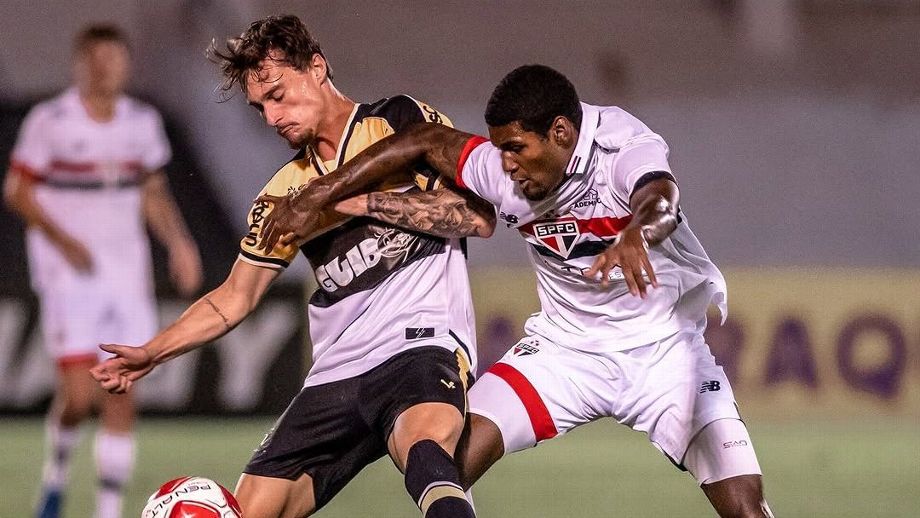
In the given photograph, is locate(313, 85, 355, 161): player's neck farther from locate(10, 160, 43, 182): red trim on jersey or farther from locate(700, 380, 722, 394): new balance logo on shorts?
locate(10, 160, 43, 182): red trim on jersey

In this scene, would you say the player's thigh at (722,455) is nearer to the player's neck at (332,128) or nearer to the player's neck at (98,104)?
the player's neck at (332,128)

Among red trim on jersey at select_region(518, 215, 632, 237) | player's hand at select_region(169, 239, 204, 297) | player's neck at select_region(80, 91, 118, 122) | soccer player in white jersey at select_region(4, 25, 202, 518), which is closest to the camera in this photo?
red trim on jersey at select_region(518, 215, 632, 237)

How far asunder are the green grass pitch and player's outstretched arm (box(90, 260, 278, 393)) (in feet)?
7.35

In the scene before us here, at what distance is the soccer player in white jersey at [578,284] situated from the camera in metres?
4.24

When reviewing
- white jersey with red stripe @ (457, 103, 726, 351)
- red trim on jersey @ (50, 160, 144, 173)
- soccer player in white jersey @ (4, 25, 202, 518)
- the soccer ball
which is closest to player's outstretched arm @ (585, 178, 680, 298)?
white jersey with red stripe @ (457, 103, 726, 351)

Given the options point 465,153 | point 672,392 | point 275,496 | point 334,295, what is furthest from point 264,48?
point 672,392

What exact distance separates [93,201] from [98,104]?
63 cm

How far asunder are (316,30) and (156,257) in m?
2.10

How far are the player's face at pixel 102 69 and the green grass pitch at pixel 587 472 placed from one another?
2.37 m

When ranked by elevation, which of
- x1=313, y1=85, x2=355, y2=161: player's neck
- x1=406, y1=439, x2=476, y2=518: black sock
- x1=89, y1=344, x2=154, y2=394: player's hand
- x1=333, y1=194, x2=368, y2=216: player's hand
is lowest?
x1=406, y1=439, x2=476, y2=518: black sock

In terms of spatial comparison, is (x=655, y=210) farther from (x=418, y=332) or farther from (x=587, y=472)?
(x=587, y=472)

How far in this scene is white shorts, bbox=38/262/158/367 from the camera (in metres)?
8.28

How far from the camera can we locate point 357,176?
14.6 ft

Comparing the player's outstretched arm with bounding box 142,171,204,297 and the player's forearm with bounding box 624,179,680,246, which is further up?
the player's forearm with bounding box 624,179,680,246
